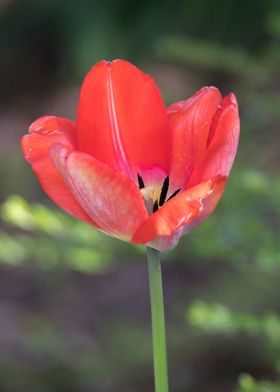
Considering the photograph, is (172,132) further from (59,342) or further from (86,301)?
(86,301)

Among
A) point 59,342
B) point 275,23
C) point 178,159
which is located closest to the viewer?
point 178,159

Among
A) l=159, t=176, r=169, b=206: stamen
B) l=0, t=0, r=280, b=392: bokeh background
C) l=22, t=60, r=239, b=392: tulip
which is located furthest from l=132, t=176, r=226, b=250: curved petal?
l=0, t=0, r=280, b=392: bokeh background

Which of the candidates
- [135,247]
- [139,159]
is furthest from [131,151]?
[135,247]

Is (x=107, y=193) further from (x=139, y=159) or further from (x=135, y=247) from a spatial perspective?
(x=135, y=247)

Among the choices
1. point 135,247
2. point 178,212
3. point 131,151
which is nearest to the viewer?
point 178,212

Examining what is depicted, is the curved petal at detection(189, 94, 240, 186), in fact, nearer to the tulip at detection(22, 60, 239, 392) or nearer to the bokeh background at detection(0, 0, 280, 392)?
the tulip at detection(22, 60, 239, 392)

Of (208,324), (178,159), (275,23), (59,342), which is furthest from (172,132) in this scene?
(59,342)

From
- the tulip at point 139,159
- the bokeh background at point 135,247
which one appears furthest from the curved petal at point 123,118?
the bokeh background at point 135,247

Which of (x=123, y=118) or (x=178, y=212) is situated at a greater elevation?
(x=123, y=118)
